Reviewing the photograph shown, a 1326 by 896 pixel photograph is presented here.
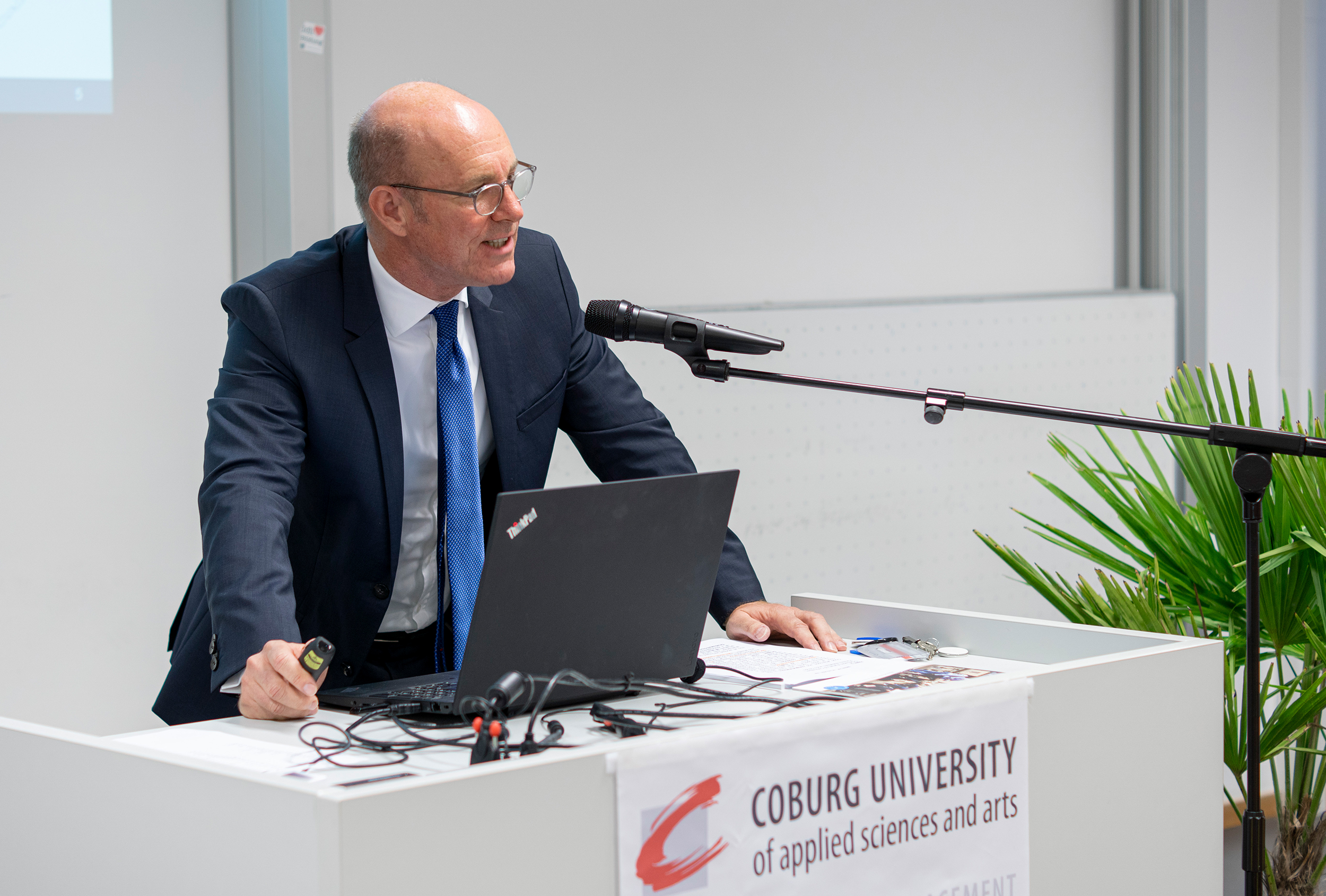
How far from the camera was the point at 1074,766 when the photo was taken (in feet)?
4.93

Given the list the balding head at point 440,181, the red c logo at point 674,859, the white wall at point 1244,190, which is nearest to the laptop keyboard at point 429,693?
the red c logo at point 674,859

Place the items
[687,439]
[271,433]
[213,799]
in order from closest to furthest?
[213,799]
[271,433]
[687,439]

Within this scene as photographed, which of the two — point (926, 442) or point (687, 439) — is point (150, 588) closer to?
point (687, 439)

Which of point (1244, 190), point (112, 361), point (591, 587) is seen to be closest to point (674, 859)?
point (591, 587)

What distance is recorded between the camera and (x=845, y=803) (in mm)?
1314

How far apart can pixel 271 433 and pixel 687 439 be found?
1545 millimetres

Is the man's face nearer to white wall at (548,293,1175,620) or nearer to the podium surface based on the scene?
the podium surface

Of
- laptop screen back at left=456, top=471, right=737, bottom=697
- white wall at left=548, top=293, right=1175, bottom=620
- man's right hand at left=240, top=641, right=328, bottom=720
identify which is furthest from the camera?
white wall at left=548, top=293, right=1175, bottom=620

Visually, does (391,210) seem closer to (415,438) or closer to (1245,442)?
(415,438)

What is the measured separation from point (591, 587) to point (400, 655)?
1.98ft

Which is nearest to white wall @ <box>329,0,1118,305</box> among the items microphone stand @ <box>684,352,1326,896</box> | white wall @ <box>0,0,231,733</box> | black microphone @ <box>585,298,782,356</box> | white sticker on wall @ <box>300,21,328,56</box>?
white sticker on wall @ <box>300,21,328,56</box>

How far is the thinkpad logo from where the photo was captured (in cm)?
128

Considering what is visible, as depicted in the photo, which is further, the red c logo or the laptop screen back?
the laptop screen back

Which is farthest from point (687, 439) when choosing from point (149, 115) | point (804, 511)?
point (149, 115)
